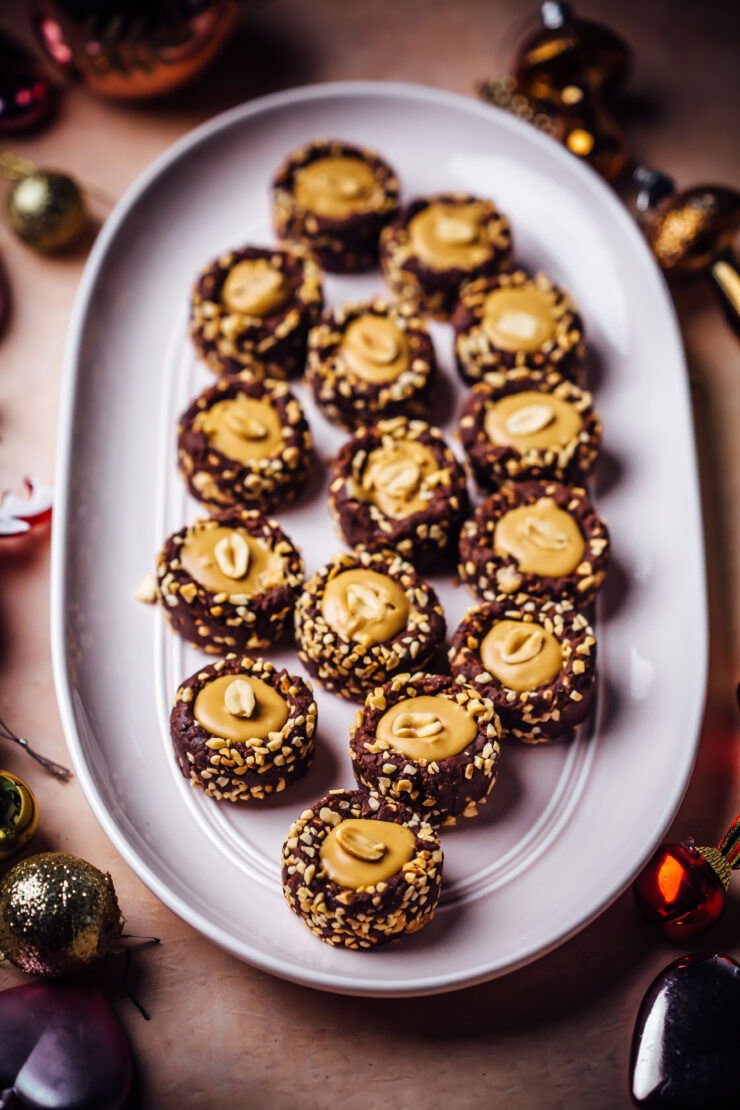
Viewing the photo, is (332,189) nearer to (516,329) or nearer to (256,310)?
(256,310)

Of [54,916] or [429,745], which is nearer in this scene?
[54,916]

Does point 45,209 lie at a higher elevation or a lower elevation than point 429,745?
higher

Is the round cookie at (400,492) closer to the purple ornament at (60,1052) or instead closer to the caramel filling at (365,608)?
the caramel filling at (365,608)

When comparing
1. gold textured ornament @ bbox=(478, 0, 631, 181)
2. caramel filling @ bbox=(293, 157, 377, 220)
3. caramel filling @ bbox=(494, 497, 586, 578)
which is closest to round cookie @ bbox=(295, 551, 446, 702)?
caramel filling @ bbox=(494, 497, 586, 578)

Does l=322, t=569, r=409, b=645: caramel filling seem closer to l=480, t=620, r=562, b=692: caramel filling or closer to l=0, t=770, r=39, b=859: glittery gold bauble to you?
l=480, t=620, r=562, b=692: caramel filling

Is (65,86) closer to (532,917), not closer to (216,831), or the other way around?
(216,831)

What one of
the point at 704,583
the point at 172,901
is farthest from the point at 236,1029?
the point at 704,583

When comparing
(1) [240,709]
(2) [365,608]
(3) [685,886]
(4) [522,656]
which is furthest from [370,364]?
(3) [685,886]
